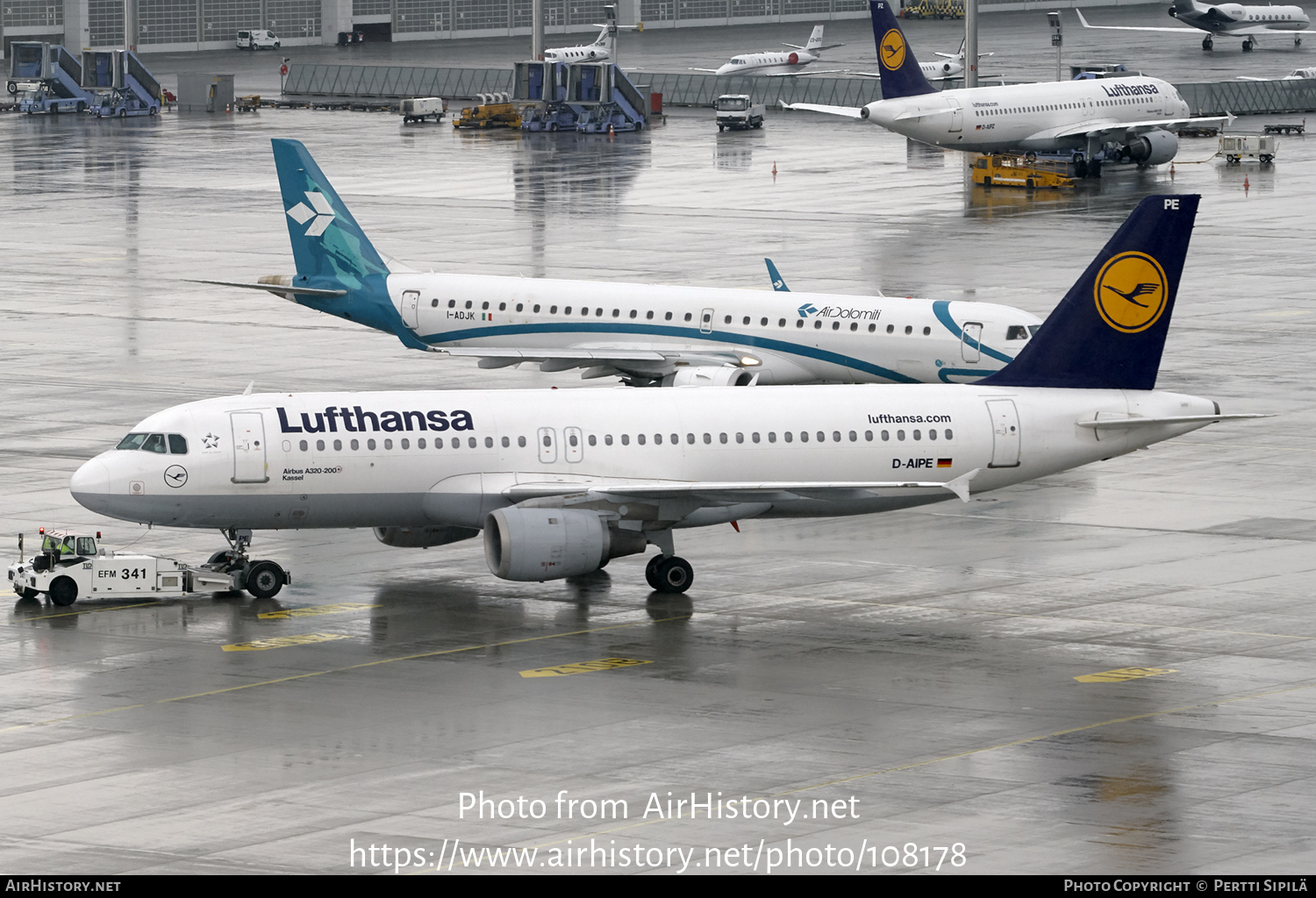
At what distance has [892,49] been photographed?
384ft

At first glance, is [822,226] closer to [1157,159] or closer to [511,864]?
[1157,159]

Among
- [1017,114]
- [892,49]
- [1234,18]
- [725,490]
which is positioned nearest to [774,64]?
[1234,18]

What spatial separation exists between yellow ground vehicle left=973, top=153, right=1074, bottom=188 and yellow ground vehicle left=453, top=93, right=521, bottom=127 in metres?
42.4

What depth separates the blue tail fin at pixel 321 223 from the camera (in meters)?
66.8

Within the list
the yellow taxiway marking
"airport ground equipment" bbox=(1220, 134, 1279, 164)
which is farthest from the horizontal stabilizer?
"airport ground equipment" bbox=(1220, 134, 1279, 164)

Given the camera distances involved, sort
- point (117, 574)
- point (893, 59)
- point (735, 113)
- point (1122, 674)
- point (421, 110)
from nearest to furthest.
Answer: point (1122, 674)
point (117, 574)
point (893, 59)
point (735, 113)
point (421, 110)

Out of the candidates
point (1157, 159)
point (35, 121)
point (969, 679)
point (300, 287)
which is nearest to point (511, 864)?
point (969, 679)

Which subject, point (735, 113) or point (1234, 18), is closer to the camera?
point (735, 113)

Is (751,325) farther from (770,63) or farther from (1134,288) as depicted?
(770,63)

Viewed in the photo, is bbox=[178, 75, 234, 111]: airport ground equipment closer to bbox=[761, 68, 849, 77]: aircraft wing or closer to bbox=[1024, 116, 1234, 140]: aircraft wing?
bbox=[761, 68, 849, 77]: aircraft wing

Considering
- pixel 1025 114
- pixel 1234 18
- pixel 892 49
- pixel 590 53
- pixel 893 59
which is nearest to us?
pixel 892 49

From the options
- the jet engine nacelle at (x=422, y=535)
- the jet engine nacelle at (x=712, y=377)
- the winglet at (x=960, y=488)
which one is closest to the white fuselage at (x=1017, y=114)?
the jet engine nacelle at (x=712, y=377)

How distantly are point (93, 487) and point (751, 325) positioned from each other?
24.6 metres

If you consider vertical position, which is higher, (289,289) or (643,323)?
(289,289)
